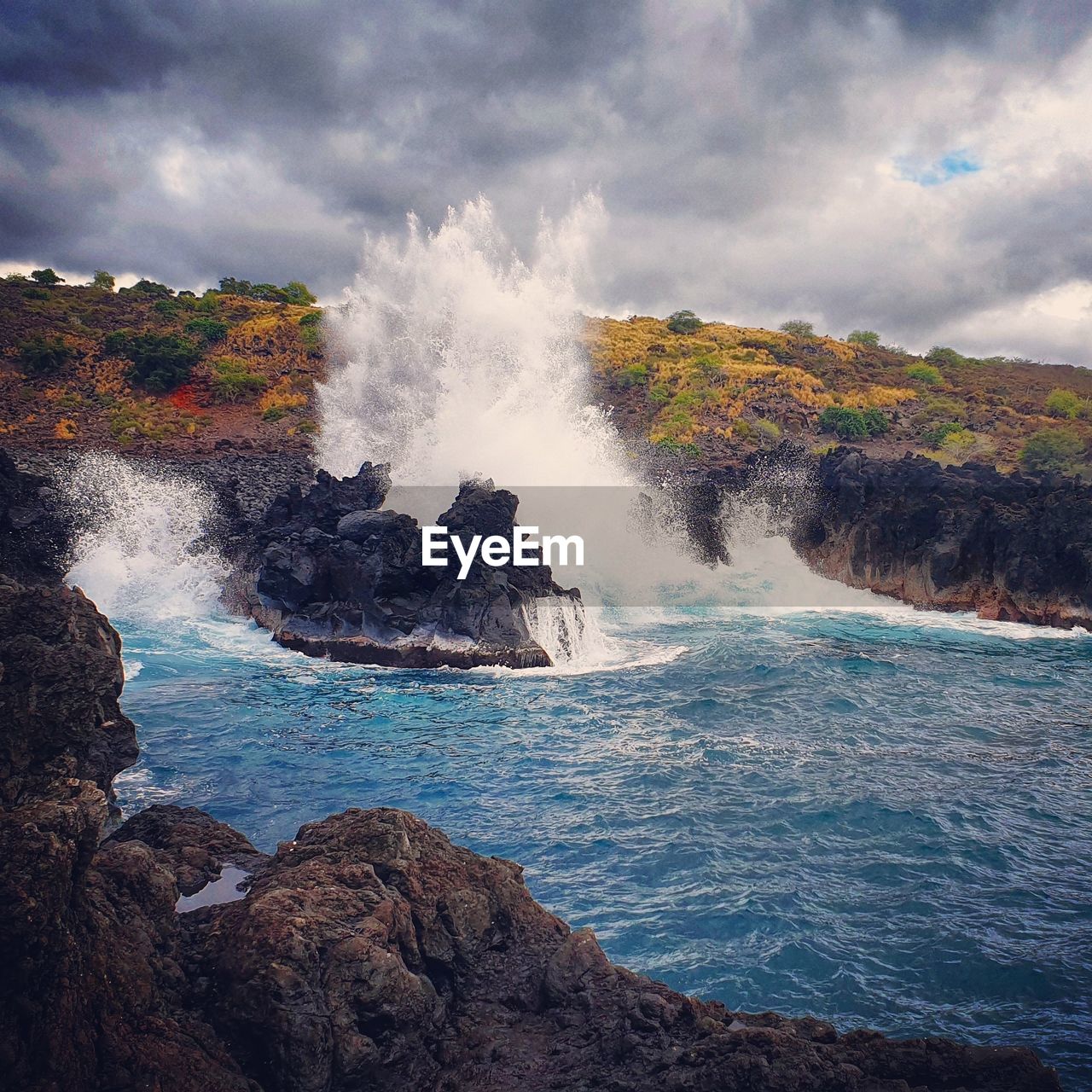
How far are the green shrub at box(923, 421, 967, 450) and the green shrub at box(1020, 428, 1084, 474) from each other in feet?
16.1

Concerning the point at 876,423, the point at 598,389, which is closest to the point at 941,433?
the point at 876,423

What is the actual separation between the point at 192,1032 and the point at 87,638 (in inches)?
192

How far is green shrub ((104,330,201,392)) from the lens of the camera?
2252 inches

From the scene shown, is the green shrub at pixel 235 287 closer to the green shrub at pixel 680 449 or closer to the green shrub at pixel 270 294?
the green shrub at pixel 270 294

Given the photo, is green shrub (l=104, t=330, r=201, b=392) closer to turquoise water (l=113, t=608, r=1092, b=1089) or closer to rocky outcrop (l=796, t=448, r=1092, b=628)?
turquoise water (l=113, t=608, r=1092, b=1089)

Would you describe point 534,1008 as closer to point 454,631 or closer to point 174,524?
point 454,631

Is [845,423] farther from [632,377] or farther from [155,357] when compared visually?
[155,357]

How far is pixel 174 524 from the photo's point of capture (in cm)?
2802

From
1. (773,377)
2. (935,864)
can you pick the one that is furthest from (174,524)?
(773,377)

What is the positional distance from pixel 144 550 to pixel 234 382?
3463 cm

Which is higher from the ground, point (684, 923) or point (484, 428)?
point (484, 428)

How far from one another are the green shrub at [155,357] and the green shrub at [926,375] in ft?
199

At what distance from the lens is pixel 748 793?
36.7 ft

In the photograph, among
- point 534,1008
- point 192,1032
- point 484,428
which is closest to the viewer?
point 192,1032
